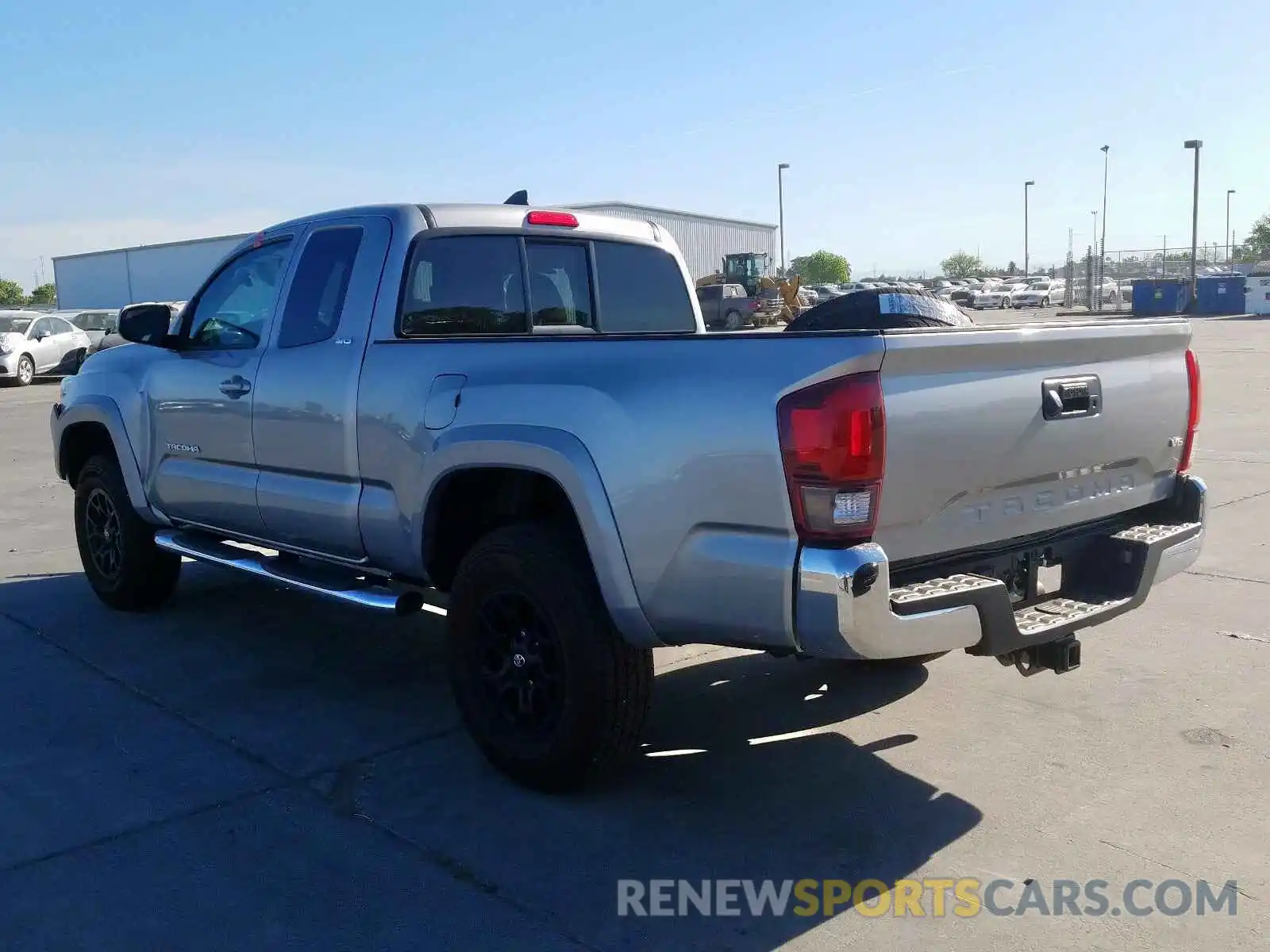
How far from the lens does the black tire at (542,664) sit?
12.5ft

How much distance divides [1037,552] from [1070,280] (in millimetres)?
56763

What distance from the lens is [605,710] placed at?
12.5 ft

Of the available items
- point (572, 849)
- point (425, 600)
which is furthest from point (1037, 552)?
point (425, 600)

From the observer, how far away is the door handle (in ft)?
17.3

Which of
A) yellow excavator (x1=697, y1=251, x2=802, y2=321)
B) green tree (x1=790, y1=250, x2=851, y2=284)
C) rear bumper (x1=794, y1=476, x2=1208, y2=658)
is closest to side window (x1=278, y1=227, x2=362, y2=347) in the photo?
rear bumper (x1=794, y1=476, x2=1208, y2=658)

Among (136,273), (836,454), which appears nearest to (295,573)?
(836,454)

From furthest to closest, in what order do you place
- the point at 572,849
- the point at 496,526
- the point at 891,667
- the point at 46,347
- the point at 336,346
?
the point at 46,347 < the point at 891,667 < the point at 336,346 < the point at 496,526 < the point at 572,849

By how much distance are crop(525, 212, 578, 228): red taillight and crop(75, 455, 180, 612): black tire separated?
8.88 feet

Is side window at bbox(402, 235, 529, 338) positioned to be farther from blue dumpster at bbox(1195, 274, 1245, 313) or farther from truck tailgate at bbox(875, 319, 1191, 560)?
blue dumpster at bbox(1195, 274, 1245, 313)

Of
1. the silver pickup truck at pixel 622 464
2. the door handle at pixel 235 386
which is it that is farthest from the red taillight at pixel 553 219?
the door handle at pixel 235 386

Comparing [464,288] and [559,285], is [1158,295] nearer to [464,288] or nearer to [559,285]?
[559,285]

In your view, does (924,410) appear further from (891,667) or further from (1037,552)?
(891,667)

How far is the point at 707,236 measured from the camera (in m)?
60.8

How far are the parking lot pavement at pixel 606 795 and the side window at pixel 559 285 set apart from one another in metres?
1.67
